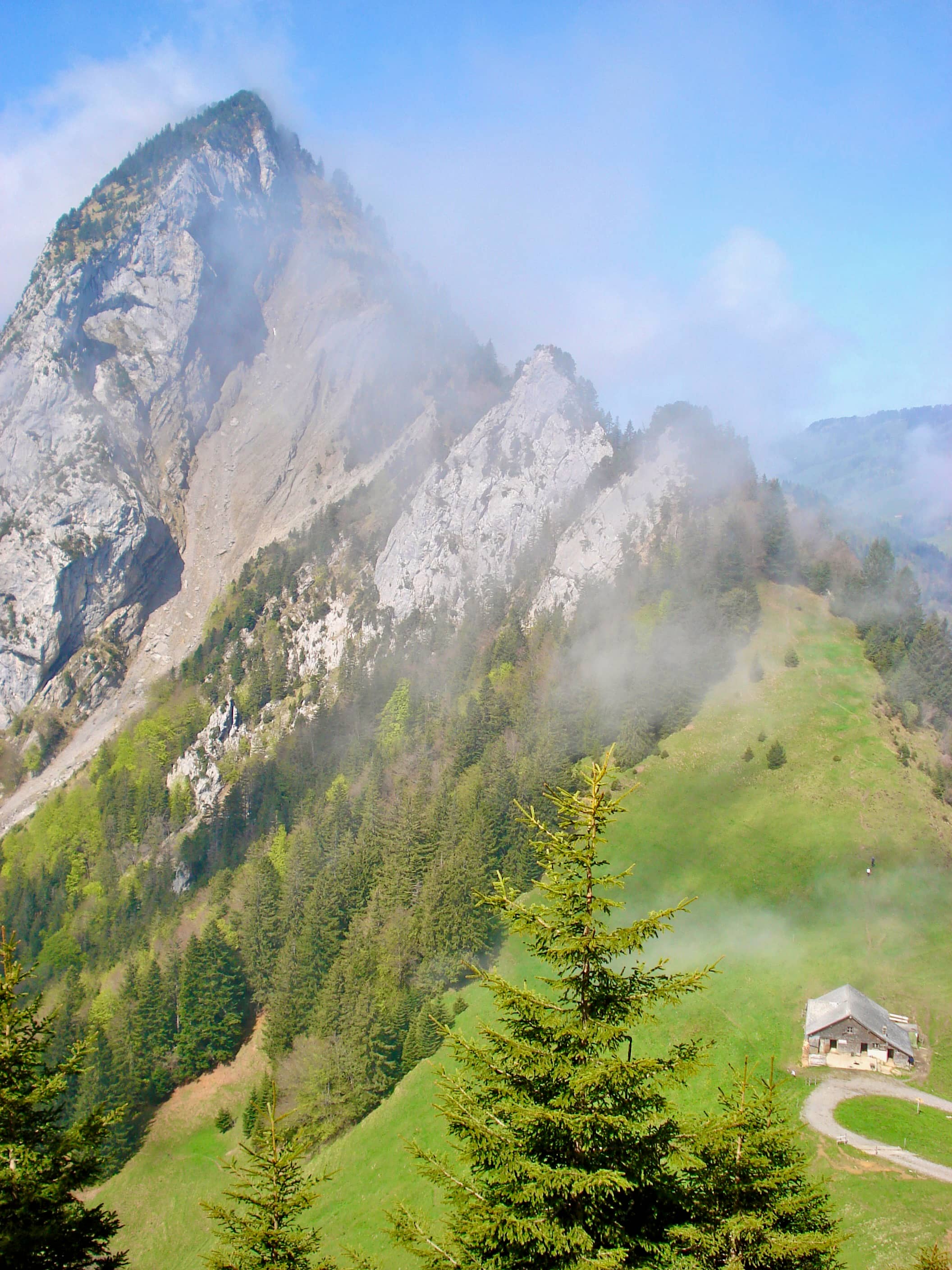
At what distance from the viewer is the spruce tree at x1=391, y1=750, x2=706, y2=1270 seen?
11875mm

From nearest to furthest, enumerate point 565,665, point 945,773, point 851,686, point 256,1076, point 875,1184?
point 875,1184
point 945,773
point 256,1076
point 851,686
point 565,665

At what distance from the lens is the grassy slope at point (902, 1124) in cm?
3625

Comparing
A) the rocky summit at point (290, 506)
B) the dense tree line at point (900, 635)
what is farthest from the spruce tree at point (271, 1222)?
the rocky summit at point (290, 506)

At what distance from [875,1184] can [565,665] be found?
2809 inches

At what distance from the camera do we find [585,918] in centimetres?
1266

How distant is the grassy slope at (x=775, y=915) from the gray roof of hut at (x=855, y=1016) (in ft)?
5.16

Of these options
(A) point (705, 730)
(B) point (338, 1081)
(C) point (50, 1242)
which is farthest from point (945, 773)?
(C) point (50, 1242)

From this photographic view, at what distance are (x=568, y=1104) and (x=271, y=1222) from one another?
23.6 ft

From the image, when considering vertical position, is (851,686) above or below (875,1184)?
above

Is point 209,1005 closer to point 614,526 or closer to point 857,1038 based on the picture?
point 857,1038

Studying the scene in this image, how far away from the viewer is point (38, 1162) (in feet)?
43.8

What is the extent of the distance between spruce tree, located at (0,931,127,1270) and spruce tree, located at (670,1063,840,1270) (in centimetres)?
1049

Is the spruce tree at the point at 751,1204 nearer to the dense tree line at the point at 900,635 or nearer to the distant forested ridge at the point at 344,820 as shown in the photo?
the distant forested ridge at the point at 344,820

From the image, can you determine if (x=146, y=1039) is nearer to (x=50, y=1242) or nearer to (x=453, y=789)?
(x=453, y=789)
